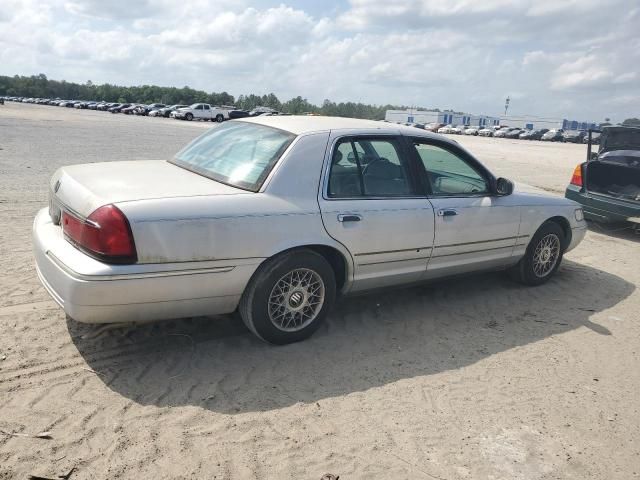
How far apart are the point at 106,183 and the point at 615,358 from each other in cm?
406

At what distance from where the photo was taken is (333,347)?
13.2 ft

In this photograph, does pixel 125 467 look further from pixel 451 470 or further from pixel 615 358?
pixel 615 358

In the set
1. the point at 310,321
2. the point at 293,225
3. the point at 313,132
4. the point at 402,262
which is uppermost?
the point at 313,132

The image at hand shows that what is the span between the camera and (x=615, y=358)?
4.19 meters

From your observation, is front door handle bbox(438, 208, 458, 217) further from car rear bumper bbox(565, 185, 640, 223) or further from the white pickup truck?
the white pickup truck

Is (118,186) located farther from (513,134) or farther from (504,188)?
(513,134)

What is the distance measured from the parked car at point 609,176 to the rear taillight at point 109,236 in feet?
25.3

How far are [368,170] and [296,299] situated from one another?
1.20m

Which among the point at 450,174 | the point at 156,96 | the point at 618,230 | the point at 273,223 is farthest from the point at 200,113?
the point at 156,96

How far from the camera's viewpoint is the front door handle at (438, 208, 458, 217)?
4.43 meters

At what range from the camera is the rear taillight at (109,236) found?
3084mm

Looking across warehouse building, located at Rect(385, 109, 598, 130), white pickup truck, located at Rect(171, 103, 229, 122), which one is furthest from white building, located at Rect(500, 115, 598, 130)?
white pickup truck, located at Rect(171, 103, 229, 122)

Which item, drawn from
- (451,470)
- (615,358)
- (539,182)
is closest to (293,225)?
(451,470)

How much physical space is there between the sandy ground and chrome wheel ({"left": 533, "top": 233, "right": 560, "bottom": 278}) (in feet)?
2.14
